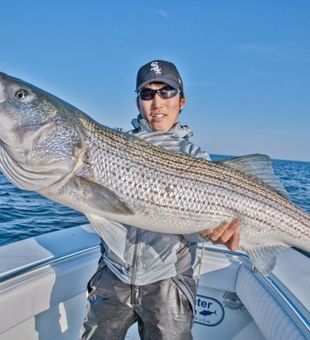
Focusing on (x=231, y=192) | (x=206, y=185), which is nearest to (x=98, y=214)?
(x=206, y=185)

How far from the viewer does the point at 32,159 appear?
270 cm

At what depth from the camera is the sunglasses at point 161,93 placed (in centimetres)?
345

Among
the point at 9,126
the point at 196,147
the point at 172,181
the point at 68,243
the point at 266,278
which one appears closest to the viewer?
the point at 9,126

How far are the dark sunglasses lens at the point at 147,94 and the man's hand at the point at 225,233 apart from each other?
1299 millimetres

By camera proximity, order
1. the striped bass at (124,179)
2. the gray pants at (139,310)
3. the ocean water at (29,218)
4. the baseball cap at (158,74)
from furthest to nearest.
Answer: the ocean water at (29,218)
the baseball cap at (158,74)
the gray pants at (139,310)
the striped bass at (124,179)

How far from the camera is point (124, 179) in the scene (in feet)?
9.27

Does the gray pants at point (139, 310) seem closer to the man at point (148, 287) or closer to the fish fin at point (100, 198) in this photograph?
the man at point (148, 287)

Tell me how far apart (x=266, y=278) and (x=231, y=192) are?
1.31 m

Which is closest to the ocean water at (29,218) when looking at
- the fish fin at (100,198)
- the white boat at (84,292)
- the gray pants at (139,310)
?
the white boat at (84,292)

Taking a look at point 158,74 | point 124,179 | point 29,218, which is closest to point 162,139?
point 124,179

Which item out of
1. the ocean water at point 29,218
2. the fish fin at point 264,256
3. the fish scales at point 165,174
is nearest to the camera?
the fish scales at point 165,174

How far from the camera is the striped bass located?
106 inches

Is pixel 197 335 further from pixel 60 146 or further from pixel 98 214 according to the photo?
pixel 60 146

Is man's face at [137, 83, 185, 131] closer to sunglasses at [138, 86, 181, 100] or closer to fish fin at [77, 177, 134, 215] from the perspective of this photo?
sunglasses at [138, 86, 181, 100]
